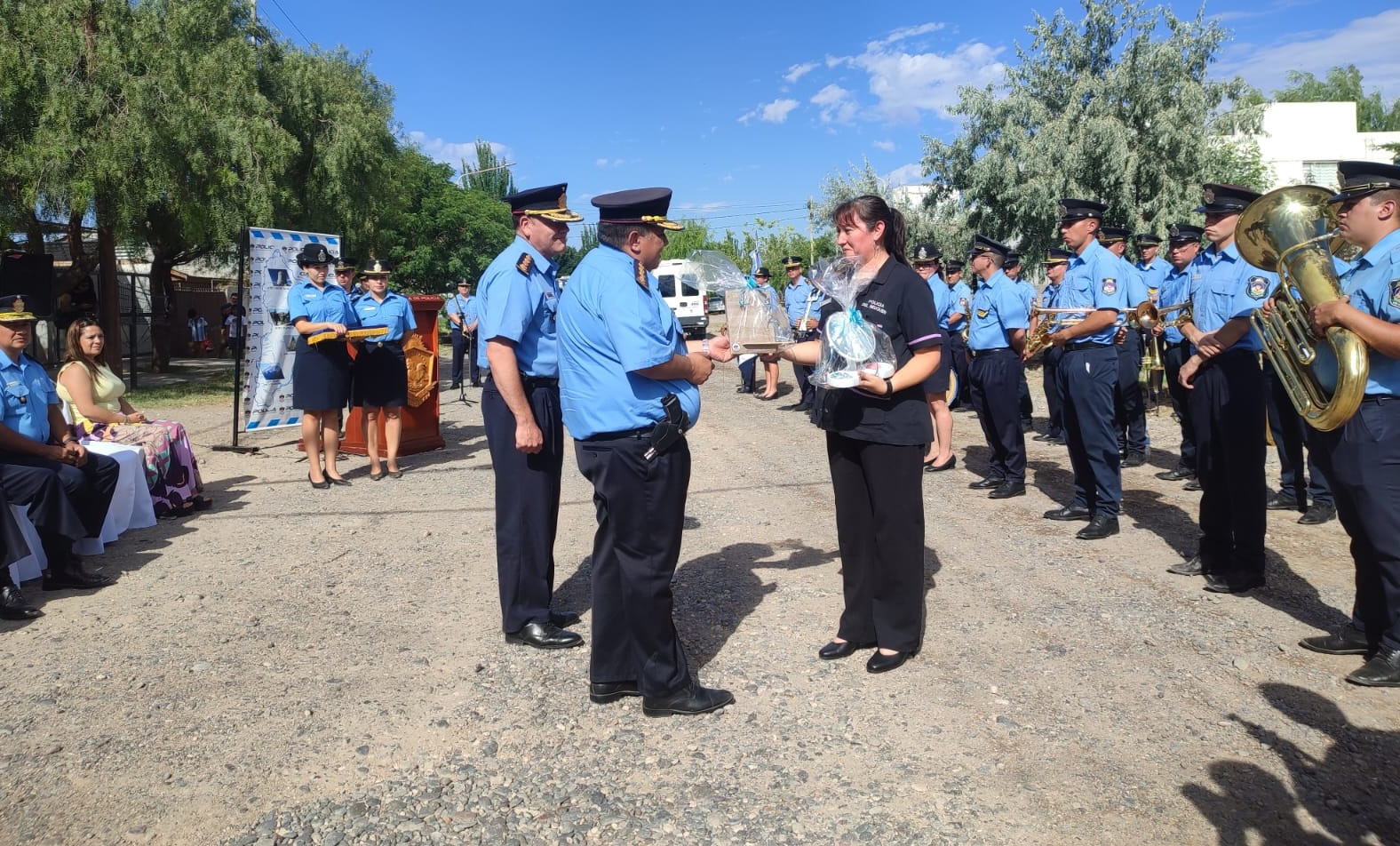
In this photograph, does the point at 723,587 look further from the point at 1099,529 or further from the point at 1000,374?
the point at 1000,374

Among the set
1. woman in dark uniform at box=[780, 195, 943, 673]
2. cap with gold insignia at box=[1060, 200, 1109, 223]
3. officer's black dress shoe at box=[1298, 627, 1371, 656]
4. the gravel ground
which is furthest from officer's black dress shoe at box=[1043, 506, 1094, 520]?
woman in dark uniform at box=[780, 195, 943, 673]

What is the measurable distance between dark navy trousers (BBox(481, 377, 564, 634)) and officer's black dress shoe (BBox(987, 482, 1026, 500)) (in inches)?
171

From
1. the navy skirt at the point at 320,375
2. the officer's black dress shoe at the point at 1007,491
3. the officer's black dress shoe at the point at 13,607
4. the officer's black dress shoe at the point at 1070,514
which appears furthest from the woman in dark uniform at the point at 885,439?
the navy skirt at the point at 320,375

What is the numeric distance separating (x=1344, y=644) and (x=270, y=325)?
31.8 ft

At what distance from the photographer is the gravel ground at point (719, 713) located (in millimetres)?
2896

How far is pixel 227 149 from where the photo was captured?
14625 millimetres

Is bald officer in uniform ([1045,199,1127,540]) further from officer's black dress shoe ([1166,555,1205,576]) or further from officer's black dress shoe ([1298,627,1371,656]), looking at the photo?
officer's black dress shoe ([1298,627,1371,656])

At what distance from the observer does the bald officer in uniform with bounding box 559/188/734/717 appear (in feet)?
11.1

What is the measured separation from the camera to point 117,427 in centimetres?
690

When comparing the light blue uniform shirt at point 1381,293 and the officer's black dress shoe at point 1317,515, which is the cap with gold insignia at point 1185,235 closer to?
the officer's black dress shoe at point 1317,515

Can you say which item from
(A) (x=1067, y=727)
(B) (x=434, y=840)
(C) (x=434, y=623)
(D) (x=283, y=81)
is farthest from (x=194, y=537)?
(D) (x=283, y=81)

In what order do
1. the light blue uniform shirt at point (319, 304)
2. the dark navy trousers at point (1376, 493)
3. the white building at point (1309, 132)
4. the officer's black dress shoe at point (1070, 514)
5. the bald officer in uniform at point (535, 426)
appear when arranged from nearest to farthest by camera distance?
the dark navy trousers at point (1376, 493) → the bald officer in uniform at point (535, 426) → the officer's black dress shoe at point (1070, 514) → the light blue uniform shirt at point (319, 304) → the white building at point (1309, 132)

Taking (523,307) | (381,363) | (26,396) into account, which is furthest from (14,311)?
(523,307)

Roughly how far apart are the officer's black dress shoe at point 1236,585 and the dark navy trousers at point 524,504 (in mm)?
3607
